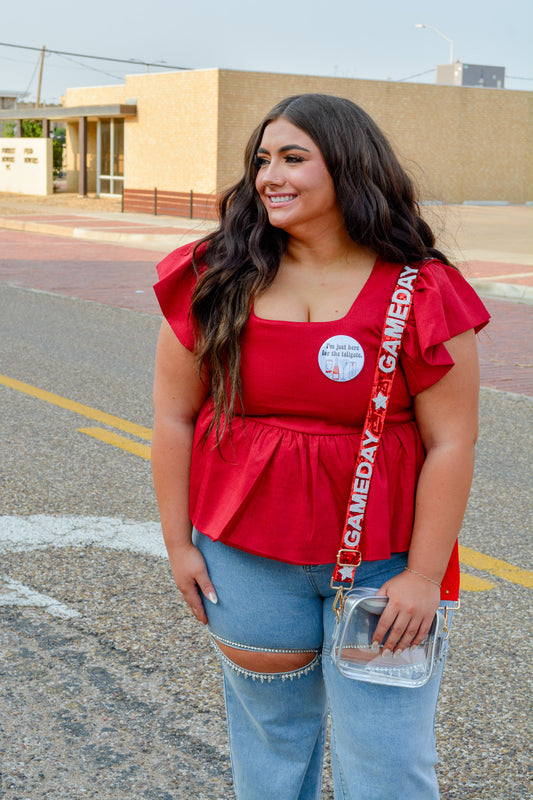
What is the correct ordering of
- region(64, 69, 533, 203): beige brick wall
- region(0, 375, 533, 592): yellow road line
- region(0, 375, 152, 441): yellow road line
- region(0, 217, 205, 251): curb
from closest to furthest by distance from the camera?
region(0, 375, 533, 592): yellow road line < region(0, 375, 152, 441): yellow road line < region(0, 217, 205, 251): curb < region(64, 69, 533, 203): beige brick wall

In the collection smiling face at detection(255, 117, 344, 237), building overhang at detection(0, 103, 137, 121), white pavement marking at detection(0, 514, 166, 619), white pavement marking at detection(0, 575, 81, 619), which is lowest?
white pavement marking at detection(0, 575, 81, 619)

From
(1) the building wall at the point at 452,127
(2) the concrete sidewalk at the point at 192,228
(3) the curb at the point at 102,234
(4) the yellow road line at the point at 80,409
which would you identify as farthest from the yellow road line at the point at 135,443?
(1) the building wall at the point at 452,127

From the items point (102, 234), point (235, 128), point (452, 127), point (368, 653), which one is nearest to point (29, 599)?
point (368, 653)

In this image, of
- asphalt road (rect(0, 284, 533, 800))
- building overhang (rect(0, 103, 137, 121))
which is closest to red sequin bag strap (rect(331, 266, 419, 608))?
asphalt road (rect(0, 284, 533, 800))

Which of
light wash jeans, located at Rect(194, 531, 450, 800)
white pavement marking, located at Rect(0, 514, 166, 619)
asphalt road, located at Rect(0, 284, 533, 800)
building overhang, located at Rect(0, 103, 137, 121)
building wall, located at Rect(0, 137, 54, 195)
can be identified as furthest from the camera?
building wall, located at Rect(0, 137, 54, 195)

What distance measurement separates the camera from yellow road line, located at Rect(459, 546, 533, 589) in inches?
165

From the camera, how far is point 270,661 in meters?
1.95

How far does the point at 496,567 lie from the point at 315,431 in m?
2.70

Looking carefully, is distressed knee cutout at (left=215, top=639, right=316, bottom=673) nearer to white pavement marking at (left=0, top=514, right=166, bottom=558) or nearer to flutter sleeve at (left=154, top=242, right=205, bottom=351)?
flutter sleeve at (left=154, top=242, right=205, bottom=351)

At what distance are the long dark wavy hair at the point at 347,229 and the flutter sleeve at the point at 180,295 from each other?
3cm

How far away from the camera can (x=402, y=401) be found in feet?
6.13

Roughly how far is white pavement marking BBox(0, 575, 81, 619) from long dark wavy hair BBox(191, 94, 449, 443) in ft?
6.55

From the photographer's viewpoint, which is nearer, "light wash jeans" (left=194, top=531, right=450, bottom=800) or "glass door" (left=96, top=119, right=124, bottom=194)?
"light wash jeans" (left=194, top=531, right=450, bottom=800)

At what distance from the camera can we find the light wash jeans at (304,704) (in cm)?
180
